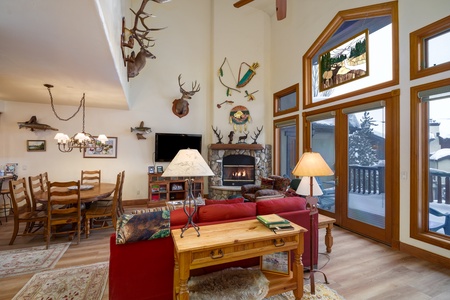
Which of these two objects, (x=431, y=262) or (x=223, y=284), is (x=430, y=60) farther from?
(x=223, y=284)

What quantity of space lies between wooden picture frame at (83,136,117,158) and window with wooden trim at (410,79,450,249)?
20.6 feet

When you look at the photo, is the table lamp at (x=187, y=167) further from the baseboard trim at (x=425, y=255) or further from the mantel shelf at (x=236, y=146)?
the mantel shelf at (x=236, y=146)

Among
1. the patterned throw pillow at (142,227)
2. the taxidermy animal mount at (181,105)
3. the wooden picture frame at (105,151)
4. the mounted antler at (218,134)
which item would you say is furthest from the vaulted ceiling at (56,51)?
the mounted antler at (218,134)

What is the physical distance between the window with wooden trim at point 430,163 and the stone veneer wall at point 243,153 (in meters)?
3.59

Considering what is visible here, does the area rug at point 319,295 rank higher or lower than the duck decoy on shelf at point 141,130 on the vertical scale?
lower

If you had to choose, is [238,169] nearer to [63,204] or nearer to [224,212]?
[224,212]

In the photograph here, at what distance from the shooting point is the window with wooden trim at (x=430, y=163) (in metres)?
2.73

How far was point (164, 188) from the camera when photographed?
555 centimetres

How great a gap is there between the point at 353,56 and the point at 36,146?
744 cm

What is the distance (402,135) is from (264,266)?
2.88 m

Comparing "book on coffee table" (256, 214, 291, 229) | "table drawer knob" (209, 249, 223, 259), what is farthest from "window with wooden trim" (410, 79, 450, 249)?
"table drawer knob" (209, 249, 223, 259)

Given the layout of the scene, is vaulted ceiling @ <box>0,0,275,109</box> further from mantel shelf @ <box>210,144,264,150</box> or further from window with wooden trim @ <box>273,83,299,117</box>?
window with wooden trim @ <box>273,83,299,117</box>

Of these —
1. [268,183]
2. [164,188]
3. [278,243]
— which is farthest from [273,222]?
[164,188]

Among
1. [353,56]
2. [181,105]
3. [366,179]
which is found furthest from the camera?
[181,105]
